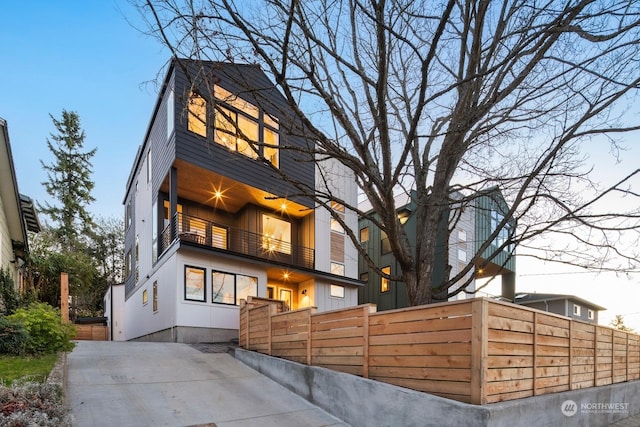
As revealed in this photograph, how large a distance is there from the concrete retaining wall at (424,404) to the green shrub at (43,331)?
398 cm

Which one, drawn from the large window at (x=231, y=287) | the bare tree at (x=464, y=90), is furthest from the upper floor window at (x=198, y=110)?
the large window at (x=231, y=287)

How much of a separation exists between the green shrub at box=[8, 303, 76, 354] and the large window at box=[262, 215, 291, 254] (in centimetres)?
800

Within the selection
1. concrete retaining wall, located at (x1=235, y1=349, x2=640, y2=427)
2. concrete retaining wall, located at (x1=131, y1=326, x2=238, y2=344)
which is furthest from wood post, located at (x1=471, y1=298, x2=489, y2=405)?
concrete retaining wall, located at (x1=131, y1=326, x2=238, y2=344)

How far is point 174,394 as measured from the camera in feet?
19.8

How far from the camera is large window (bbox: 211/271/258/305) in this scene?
12.7 m

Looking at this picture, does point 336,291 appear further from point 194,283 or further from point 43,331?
point 43,331

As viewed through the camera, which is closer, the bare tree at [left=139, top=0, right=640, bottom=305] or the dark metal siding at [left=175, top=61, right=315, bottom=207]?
the bare tree at [left=139, top=0, right=640, bottom=305]

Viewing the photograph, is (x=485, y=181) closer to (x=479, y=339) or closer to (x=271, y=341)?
(x=479, y=339)

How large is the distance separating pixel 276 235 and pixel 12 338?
387 inches

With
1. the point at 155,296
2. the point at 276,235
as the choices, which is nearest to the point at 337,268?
the point at 276,235

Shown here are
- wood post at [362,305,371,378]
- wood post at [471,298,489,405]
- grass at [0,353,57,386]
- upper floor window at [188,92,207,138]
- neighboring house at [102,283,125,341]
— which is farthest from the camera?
neighboring house at [102,283,125,341]

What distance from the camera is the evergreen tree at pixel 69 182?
30.2 metres

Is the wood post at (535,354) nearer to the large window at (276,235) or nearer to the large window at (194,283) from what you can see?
the large window at (194,283)

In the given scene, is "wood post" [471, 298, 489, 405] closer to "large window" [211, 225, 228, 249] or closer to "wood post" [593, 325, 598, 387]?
"wood post" [593, 325, 598, 387]
